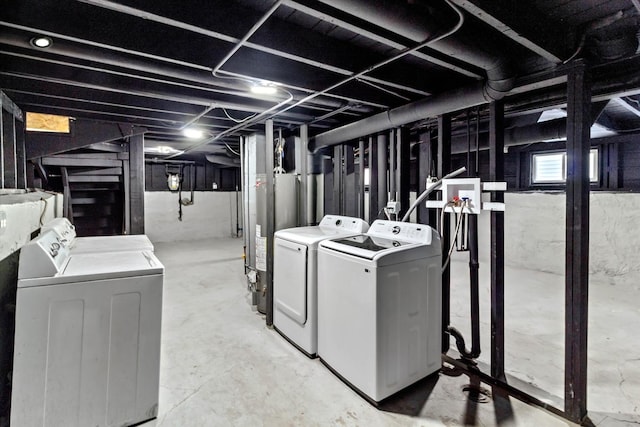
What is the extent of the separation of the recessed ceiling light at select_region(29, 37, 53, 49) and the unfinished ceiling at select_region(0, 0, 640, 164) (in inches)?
0.5

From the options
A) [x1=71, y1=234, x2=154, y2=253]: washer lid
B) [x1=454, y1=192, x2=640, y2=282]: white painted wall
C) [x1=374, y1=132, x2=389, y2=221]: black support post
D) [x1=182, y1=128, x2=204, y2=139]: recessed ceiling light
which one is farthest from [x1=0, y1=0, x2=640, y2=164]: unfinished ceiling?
[x1=454, y1=192, x2=640, y2=282]: white painted wall

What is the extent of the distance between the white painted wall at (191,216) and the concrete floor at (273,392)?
17.7 ft

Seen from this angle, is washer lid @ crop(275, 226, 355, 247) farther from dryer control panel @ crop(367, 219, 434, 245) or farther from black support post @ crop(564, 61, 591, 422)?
black support post @ crop(564, 61, 591, 422)

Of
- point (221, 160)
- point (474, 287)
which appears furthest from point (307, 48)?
point (221, 160)

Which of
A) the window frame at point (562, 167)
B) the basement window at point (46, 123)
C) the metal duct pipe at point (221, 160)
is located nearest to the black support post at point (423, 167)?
the window frame at point (562, 167)

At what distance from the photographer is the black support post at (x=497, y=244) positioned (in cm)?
209

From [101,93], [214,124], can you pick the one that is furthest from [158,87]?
[214,124]

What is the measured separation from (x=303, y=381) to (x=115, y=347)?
112 cm

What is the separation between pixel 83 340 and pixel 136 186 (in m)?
2.36

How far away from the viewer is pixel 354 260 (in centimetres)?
200

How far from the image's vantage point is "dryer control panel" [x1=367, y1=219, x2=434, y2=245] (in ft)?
7.13

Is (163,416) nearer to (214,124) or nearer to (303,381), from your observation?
(303,381)

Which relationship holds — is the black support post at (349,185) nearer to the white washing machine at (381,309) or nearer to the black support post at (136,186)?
the white washing machine at (381,309)

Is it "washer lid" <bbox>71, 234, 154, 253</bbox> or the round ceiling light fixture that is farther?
the round ceiling light fixture
